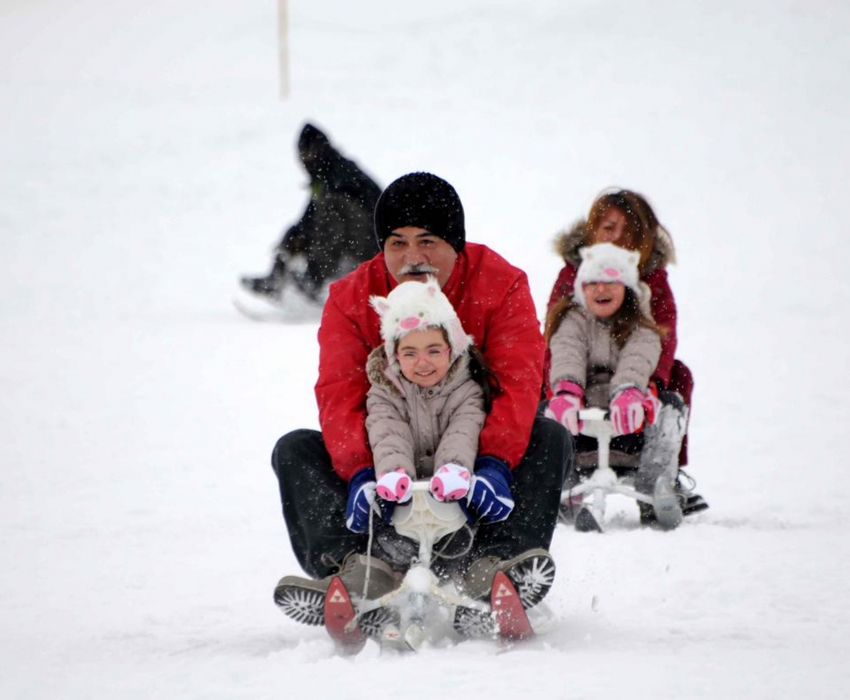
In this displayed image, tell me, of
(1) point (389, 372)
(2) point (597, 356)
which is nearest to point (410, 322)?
(1) point (389, 372)

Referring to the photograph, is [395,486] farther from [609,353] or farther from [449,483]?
[609,353]

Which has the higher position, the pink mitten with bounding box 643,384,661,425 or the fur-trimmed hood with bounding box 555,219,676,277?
the fur-trimmed hood with bounding box 555,219,676,277

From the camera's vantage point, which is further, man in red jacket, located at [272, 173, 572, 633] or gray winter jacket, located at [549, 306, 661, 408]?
gray winter jacket, located at [549, 306, 661, 408]

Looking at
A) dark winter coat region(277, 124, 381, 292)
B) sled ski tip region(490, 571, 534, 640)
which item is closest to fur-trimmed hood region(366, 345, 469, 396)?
sled ski tip region(490, 571, 534, 640)

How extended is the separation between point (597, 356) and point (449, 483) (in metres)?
1.80

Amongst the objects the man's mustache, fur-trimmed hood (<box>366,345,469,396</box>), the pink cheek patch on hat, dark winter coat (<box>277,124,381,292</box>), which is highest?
dark winter coat (<box>277,124,381,292</box>)

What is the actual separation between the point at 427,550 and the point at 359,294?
30.9 inches

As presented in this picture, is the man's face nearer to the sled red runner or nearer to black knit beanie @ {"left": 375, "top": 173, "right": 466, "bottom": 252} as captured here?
black knit beanie @ {"left": 375, "top": 173, "right": 466, "bottom": 252}

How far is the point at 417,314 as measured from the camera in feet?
9.96

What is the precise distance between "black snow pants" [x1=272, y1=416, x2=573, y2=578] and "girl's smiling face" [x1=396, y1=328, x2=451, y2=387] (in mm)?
321

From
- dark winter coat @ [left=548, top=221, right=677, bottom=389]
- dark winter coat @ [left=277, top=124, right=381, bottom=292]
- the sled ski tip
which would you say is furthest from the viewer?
dark winter coat @ [left=277, top=124, right=381, bottom=292]

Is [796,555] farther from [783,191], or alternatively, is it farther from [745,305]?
[783,191]

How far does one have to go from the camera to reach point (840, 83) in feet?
52.6

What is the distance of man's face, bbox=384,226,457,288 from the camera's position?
10.7 ft
